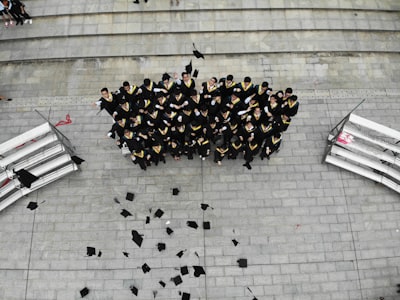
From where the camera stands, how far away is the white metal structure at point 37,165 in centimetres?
775

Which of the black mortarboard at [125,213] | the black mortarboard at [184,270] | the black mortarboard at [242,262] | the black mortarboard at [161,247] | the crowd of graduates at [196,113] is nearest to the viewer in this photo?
the crowd of graduates at [196,113]

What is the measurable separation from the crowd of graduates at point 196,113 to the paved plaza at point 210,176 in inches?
47.3

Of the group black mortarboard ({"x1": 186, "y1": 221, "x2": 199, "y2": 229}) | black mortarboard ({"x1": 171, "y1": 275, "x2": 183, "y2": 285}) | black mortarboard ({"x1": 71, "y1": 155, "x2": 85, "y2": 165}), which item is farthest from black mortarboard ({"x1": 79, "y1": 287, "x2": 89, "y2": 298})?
black mortarboard ({"x1": 71, "y1": 155, "x2": 85, "y2": 165})

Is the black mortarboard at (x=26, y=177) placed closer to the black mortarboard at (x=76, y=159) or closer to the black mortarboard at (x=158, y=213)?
the black mortarboard at (x=76, y=159)

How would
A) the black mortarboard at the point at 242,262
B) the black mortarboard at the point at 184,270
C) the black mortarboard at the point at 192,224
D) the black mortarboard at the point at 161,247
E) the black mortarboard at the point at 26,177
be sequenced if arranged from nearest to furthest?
1. the black mortarboard at the point at 184,270
2. the black mortarboard at the point at 242,262
3. the black mortarboard at the point at 161,247
4. the black mortarboard at the point at 26,177
5. the black mortarboard at the point at 192,224

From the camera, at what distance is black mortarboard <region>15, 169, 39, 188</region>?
Result: 27.1 feet

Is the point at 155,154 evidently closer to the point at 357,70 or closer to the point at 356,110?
the point at 356,110

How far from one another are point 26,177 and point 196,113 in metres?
4.40

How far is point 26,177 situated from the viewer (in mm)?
8312

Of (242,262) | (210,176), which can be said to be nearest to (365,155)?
(210,176)

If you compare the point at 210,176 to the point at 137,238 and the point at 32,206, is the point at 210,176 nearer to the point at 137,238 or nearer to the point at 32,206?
the point at 137,238

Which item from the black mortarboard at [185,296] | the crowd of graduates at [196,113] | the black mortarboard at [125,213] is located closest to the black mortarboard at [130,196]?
the black mortarboard at [125,213]

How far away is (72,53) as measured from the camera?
10.5 m

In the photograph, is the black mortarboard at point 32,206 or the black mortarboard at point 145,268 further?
the black mortarboard at point 32,206
